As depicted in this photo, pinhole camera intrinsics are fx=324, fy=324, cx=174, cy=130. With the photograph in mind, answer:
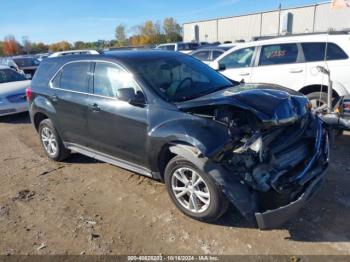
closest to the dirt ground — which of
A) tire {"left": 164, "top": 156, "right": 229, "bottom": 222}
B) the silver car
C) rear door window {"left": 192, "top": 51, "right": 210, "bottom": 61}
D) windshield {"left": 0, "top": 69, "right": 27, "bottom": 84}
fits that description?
tire {"left": 164, "top": 156, "right": 229, "bottom": 222}

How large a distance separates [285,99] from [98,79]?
96.8 inches

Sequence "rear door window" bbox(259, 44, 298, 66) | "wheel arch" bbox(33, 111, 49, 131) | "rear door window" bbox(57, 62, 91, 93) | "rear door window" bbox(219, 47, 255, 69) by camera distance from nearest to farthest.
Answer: "rear door window" bbox(57, 62, 91, 93), "wheel arch" bbox(33, 111, 49, 131), "rear door window" bbox(259, 44, 298, 66), "rear door window" bbox(219, 47, 255, 69)

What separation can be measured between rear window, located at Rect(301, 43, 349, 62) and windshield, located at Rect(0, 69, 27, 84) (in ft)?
27.8

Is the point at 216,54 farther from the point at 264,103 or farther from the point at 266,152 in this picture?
the point at 266,152

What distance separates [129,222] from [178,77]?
1904 millimetres

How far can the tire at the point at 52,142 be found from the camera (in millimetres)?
5375

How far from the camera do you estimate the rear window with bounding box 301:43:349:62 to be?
602 cm

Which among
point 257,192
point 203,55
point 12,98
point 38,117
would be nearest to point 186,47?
point 203,55

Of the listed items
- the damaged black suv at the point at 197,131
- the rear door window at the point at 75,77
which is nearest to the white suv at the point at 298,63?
the damaged black suv at the point at 197,131

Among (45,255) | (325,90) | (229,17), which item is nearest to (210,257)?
(45,255)

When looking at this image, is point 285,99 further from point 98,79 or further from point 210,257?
point 98,79

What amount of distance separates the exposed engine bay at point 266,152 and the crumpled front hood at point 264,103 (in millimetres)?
64

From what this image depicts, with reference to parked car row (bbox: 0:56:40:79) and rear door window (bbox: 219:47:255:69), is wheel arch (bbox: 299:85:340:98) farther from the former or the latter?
parked car row (bbox: 0:56:40:79)

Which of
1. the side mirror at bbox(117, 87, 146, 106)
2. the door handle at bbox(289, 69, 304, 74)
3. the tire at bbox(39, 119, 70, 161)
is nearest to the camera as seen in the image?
the side mirror at bbox(117, 87, 146, 106)
